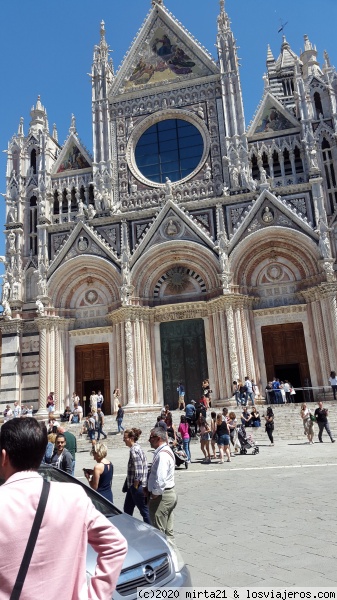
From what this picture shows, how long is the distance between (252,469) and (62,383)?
1462 centimetres

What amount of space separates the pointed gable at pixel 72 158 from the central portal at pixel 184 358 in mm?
10644

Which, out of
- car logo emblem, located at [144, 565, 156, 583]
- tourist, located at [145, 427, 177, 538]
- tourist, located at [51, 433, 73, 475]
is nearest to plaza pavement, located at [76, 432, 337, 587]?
tourist, located at [145, 427, 177, 538]

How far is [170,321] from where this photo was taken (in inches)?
957

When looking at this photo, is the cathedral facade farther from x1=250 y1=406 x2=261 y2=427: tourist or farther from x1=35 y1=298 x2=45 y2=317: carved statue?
x1=250 y1=406 x2=261 y2=427: tourist

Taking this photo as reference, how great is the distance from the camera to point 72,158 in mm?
27750

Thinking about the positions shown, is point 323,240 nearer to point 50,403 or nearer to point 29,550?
point 50,403

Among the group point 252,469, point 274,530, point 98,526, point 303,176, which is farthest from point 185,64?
point 98,526

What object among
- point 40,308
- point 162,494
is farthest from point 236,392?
point 162,494

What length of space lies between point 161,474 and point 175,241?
19.3m

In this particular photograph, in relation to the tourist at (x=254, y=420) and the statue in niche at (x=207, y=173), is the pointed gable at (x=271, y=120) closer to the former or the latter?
the statue in niche at (x=207, y=173)

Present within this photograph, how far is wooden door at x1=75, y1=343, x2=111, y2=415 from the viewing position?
2458 cm

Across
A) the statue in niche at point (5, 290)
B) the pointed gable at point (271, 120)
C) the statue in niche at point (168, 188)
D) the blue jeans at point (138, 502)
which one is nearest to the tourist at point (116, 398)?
the statue in niche at point (5, 290)

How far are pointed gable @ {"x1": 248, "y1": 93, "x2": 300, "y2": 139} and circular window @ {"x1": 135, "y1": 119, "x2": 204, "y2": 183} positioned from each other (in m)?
3.01

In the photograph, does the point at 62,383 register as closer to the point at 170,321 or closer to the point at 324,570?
the point at 170,321
